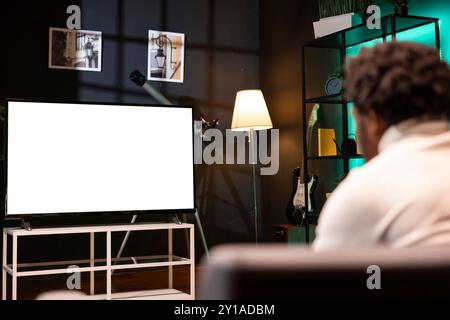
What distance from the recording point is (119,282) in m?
4.58

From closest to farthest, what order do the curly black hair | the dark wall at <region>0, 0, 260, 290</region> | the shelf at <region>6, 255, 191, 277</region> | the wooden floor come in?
the curly black hair, the shelf at <region>6, 255, 191, 277</region>, the wooden floor, the dark wall at <region>0, 0, 260, 290</region>

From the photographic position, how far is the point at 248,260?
647mm

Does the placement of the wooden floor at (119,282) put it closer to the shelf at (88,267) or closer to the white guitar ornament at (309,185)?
the shelf at (88,267)

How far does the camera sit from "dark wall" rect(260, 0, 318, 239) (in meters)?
5.18

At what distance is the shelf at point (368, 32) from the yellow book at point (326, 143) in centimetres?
65

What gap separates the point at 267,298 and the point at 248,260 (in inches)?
2.8

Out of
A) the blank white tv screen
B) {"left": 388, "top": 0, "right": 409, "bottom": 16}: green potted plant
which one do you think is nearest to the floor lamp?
the blank white tv screen

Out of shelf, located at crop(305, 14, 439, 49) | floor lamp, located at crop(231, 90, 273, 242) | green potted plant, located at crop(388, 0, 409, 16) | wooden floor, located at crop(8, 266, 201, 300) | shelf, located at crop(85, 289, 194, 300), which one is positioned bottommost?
wooden floor, located at crop(8, 266, 201, 300)

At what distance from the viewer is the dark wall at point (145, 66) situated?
471cm

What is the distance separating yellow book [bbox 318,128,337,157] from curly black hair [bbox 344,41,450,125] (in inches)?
134

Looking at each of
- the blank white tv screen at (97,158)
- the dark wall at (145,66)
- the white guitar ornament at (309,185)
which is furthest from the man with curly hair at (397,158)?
the dark wall at (145,66)

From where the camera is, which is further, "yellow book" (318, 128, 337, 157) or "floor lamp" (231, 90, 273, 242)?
"floor lamp" (231, 90, 273, 242)

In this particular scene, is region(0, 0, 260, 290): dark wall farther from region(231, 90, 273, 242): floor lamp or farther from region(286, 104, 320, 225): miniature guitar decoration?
region(286, 104, 320, 225): miniature guitar decoration
